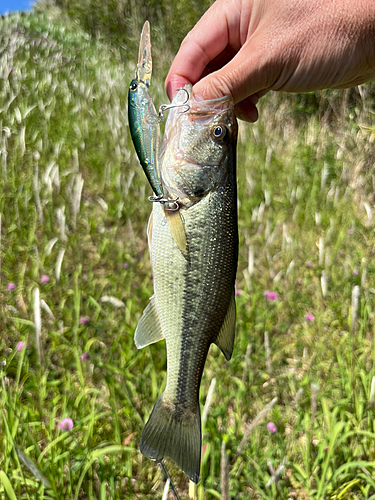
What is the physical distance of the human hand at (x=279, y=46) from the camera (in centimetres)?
176

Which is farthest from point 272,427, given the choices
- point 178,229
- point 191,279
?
point 178,229

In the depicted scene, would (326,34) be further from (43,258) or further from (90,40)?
(90,40)

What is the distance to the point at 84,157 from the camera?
14.6 feet

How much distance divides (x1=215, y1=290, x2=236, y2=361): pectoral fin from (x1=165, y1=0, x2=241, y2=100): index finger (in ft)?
4.12

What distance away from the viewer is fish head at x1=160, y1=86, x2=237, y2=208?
1437 mm

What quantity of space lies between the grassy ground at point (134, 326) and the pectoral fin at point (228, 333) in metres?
0.49

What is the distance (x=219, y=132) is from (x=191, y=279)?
60 centimetres

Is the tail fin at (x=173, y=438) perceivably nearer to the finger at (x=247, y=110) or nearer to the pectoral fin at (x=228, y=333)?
the pectoral fin at (x=228, y=333)

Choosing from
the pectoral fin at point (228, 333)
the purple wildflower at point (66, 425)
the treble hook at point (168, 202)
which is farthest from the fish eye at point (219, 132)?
the purple wildflower at point (66, 425)

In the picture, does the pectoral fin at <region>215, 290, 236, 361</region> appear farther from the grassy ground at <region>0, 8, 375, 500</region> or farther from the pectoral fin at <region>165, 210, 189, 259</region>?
the grassy ground at <region>0, 8, 375, 500</region>

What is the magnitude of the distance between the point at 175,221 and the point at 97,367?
151 centimetres

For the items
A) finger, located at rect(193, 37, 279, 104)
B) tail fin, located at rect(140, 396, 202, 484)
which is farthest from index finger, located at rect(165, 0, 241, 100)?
tail fin, located at rect(140, 396, 202, 484)

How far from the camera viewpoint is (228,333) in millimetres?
1444

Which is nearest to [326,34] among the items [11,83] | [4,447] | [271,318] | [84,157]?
[271,318]
